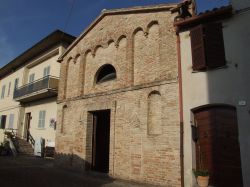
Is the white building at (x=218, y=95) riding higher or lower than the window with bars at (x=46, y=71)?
lower

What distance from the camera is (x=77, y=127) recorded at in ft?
41.5

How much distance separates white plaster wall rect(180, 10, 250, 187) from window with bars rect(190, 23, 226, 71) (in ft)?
0.58

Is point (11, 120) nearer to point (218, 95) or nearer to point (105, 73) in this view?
point (105, 73)

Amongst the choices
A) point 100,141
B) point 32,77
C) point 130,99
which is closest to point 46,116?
point 32,77

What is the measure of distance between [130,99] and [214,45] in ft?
13.1

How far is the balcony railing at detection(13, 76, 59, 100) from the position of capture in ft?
56.1

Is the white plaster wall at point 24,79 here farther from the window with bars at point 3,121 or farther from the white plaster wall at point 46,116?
the window with bars at point 3,121

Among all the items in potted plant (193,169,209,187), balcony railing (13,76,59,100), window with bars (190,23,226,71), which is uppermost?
balcony railing (13,76,59,100)

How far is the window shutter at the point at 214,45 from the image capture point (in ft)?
25.5

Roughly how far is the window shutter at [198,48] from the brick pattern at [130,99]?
821mm

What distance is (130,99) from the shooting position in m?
10.3

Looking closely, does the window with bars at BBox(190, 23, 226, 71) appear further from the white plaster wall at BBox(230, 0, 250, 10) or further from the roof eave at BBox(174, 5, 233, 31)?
the white plaster wall at BBox(230, 0, 250, 10)

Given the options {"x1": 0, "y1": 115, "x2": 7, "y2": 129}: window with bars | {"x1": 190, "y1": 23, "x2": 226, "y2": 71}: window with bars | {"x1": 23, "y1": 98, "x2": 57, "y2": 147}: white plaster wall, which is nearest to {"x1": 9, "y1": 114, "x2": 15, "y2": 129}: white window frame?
{"x1": 0, "y1": 115, "x2": 7, "y2": 129}: window with bars

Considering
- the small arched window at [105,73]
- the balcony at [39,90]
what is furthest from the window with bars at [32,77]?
the small arched window at [105,73]
